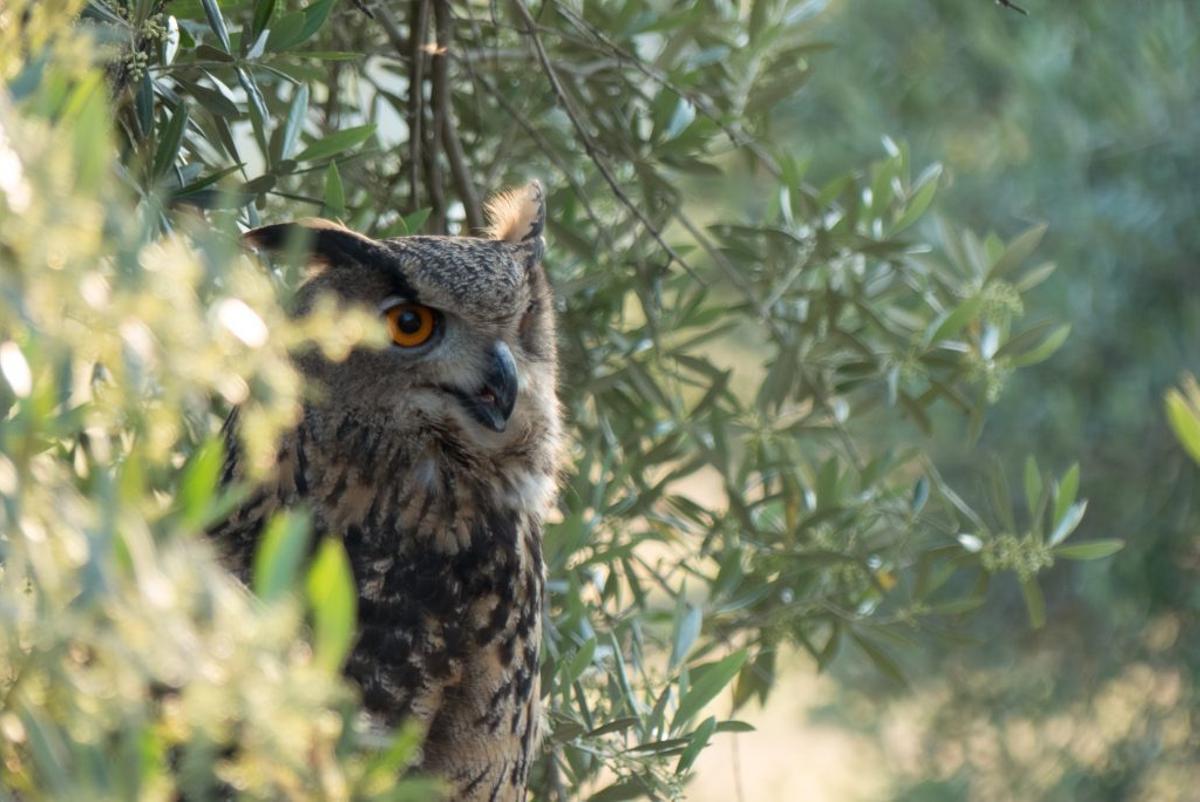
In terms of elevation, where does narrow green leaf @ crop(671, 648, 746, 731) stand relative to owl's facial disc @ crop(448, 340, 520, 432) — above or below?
below

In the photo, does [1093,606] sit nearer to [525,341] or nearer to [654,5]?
[654,5]

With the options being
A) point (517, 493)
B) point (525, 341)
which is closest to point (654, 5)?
point (525, 341)

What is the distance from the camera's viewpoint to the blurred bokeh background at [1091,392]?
4207 mm

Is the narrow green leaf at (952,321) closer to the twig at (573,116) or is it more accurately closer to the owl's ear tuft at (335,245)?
the twig at (573,116)

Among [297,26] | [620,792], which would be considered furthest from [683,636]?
[297,26]

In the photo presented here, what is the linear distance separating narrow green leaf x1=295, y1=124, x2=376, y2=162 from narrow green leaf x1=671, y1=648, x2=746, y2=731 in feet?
1.52

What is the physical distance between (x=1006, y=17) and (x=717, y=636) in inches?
145

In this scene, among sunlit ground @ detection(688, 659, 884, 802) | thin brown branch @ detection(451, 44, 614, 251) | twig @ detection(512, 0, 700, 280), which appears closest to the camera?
twig @ detection(512, 0, 700, 280)

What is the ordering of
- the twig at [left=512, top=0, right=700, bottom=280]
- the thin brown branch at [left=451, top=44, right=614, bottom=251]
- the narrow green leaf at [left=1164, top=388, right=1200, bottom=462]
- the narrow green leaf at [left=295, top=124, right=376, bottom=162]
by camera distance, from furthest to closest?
the thin brown branch at [left=451, top=44, right=614, bottom=251]
the twig at [left=512, top=0, right=700, bottom=280]
the narrow green leaf at [left=295, top=124, right=376, bottom=162]
the narrow green leaf at [left=1164, top=388, right=1200, bottom=462]

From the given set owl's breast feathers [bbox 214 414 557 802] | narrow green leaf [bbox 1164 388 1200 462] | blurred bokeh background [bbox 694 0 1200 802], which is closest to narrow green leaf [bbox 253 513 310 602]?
narrow green leaf [bbox 1164 388 1200 462]

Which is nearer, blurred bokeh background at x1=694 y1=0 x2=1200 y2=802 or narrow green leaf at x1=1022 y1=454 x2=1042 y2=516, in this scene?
narrow green leaf at x1=1022 y1=454 x2=1042 y2=516

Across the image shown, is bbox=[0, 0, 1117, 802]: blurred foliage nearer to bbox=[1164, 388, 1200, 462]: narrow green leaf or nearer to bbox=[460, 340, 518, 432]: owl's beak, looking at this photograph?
bbox=[460, 340, 518, 432]: owl's beak

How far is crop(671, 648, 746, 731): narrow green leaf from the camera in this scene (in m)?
1.04

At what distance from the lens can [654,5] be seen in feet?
5.65
